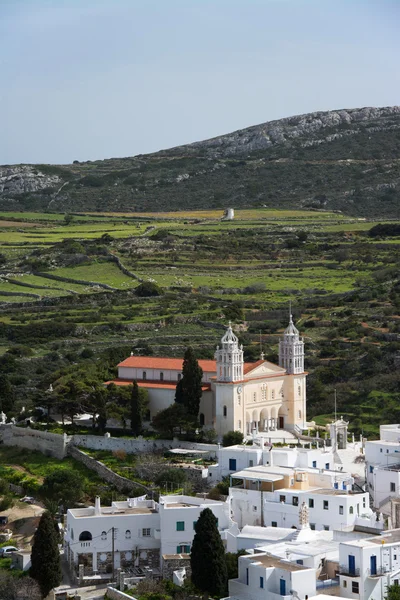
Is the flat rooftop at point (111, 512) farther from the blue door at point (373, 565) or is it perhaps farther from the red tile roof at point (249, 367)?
the red tile roof at point (249, 367)

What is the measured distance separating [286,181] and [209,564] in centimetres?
13377

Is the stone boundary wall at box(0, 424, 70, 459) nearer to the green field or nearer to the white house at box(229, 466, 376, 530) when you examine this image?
the green field

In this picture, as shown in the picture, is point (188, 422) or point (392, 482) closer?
point (392, 482)

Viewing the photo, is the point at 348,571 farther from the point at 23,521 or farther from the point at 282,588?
the point at 23,521

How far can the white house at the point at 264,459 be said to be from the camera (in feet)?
190

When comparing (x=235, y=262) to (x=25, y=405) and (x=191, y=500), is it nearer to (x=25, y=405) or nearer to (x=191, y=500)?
(x=25, y=405)

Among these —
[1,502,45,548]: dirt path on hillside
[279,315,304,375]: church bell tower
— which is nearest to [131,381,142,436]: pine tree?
[279,315,304,375]: church bell tower

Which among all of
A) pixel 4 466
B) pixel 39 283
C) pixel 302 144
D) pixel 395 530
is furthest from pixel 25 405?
pixel 302 144

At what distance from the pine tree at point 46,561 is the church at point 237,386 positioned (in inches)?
628

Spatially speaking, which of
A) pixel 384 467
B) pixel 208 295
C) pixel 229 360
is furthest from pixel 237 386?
pixel 208 295

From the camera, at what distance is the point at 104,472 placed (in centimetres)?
6203

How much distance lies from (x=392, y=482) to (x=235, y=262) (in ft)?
226

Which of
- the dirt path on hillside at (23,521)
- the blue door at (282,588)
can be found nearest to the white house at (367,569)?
the blue door at (282,588)

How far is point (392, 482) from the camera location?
55.4m
